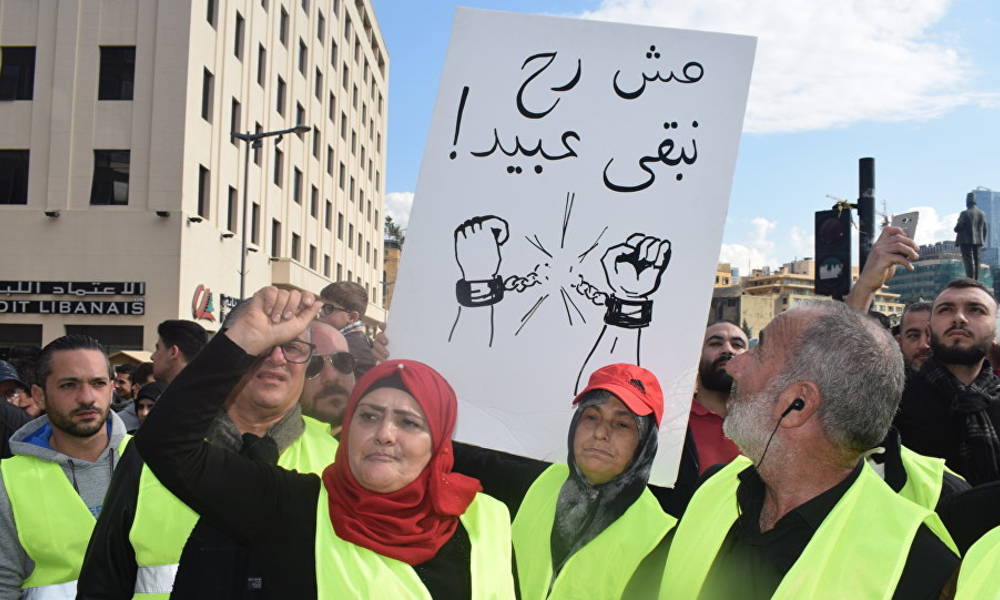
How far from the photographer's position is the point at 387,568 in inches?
74.6

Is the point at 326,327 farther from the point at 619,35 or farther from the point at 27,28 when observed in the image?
the point at 27,28

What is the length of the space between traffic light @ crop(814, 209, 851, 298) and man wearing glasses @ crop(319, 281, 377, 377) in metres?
3.28

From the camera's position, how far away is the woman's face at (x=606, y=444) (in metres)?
2.46

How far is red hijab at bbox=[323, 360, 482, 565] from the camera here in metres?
1.91

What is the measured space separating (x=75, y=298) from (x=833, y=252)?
18.4 m

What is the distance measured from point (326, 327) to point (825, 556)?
1.85 meters

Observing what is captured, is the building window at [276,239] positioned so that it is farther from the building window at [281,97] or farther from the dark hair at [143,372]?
the dark hair at [143,372]

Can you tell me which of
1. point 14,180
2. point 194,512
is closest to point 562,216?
point 194,512

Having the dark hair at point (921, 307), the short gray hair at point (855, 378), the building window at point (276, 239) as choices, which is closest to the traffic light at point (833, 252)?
the dark hair at point (921, 307)

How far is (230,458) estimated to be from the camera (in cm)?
190

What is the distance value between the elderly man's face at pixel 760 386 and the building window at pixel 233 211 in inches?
856

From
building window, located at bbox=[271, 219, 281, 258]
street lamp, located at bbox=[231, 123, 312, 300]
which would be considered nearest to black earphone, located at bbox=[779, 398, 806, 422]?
street lamp, located at bbox=[231, 123, 312, 300]

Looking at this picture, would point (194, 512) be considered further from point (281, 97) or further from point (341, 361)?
point (281, 97)

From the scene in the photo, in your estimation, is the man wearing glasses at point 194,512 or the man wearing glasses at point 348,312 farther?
the man wearing glasses at point 348,312
